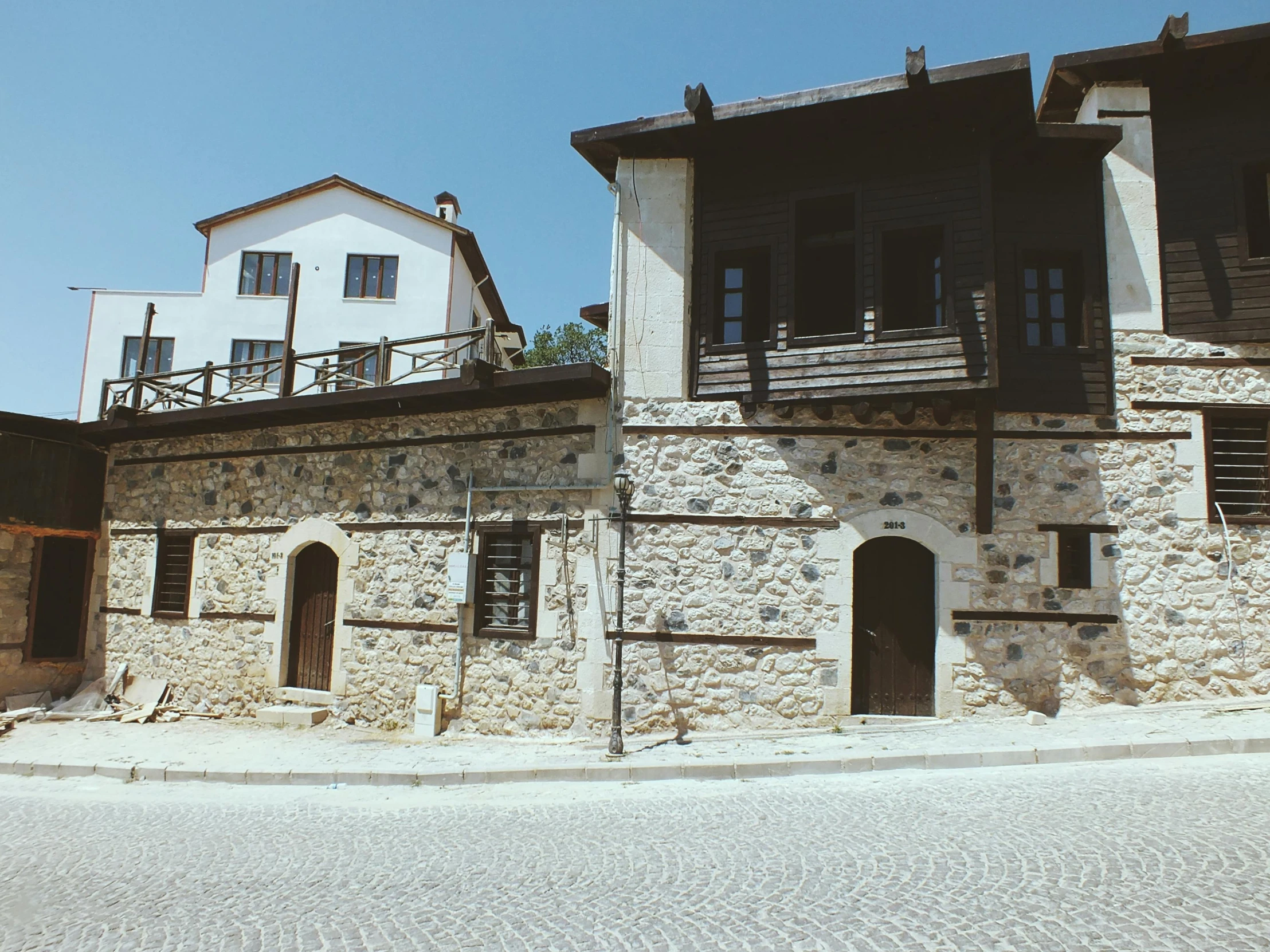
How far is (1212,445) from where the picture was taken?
9109 mm

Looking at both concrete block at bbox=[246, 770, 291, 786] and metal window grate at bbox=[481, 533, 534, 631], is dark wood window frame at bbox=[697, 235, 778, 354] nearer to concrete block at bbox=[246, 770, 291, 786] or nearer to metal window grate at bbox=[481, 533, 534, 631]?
metal window grate at bbox=[481, 533, 534, 631]

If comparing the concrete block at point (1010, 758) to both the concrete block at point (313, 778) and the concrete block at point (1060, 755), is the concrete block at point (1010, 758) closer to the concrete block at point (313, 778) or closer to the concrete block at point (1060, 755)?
the concrete block at point (1060, 755)

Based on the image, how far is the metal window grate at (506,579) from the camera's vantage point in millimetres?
10070

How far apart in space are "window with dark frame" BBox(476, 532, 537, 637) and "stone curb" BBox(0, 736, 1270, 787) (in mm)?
2191

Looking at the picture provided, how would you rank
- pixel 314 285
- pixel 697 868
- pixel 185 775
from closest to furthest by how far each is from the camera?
pixel 697 868 → pixel 185 775 → pixel 314 285

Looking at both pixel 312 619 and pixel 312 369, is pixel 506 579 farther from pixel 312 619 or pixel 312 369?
pixel 312 369

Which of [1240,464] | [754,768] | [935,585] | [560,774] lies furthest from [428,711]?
[1240,464]

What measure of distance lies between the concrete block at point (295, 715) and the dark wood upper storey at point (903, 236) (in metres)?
6.48

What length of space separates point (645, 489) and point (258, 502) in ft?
19.6

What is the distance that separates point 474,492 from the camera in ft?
33.7

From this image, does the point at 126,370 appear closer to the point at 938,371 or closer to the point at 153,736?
the point at 153,736

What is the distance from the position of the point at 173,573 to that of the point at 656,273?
862cm

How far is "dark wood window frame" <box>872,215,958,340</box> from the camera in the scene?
28.8ft

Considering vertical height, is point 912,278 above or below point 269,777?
above
